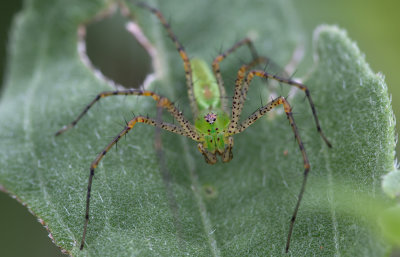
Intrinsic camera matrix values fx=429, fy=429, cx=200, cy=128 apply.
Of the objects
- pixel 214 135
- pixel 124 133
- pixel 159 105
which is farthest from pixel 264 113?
pixel 124 133

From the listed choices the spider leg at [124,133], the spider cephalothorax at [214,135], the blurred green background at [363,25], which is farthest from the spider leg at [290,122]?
the blurred green background at [363,25]

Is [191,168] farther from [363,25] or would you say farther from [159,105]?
[363,25]

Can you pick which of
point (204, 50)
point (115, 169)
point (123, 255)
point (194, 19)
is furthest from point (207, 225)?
point (194, 19)

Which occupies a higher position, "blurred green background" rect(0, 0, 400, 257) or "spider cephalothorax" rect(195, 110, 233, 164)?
"blurred green background" rect(0, 0, 400, 257)

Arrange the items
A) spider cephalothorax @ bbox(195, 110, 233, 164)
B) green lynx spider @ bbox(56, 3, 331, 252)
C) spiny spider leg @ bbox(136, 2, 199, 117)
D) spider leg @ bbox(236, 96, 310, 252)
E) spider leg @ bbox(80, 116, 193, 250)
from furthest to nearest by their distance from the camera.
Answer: spiny spider leg @ bbox(136, 2, 199, 117) < spider cephalothorax @ bbox(195, 110, 233, 164) < green lynx spider @ bbox(56, 3, 331, 252) < spider leg @ bbox(80, 116, 193, 250) < spider leg @ bbox(236, 96, 310, 252)

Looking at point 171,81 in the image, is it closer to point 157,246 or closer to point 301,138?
point 301,138

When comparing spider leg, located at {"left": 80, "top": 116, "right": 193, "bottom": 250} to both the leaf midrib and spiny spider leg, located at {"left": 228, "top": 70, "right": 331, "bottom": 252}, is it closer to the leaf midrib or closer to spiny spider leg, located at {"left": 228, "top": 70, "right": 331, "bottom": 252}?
the leaf midrib

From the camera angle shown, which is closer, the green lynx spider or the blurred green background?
the green lynx spider

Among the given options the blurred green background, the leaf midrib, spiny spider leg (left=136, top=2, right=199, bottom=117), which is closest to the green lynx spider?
spiny spider leg (left=136, top=2, right=199, bottom=117)
